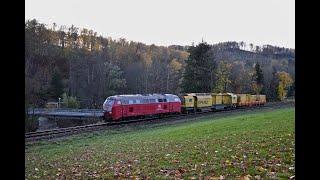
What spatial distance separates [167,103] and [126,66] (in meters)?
4.35

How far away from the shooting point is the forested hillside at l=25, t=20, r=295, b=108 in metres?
23.9

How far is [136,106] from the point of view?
2559cm

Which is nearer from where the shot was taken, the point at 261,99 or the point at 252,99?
the point at 261,99

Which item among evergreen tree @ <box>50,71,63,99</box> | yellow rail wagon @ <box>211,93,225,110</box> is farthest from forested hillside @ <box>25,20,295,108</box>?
yellow rail wagon @ <box>211,93,225,110</box>

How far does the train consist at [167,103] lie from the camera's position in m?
24.6

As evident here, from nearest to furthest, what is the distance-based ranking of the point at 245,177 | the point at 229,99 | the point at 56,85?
the point at 245,177
the point at 56,85
the point at 229,99

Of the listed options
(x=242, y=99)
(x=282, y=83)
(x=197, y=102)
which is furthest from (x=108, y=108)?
(x=242, y=99)

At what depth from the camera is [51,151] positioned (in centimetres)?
1300

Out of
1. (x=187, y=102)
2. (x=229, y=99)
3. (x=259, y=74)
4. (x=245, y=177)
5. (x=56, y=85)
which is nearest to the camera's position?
(x=245, y=177)

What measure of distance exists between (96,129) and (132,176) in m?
13.1

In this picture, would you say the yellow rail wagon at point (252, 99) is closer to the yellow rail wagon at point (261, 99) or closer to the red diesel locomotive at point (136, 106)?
the yellow rail wagon at point (261, 99)

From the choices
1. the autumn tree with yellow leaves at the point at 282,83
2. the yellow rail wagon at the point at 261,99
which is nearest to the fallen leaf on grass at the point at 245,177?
the autumn tree with yellow leaves at the point at 282,83

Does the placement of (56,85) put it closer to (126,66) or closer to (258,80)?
(126,66)
